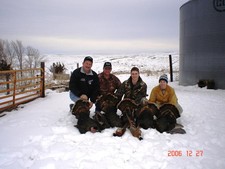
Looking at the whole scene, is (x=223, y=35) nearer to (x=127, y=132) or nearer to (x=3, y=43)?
(x=127, y=132)

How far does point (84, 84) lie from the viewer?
530 cm

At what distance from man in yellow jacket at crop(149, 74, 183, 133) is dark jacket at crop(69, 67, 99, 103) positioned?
150 centimetres

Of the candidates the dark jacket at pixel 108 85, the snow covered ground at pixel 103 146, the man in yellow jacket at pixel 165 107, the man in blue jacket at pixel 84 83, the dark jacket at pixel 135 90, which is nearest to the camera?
the snow covered ground at pixel 103 146

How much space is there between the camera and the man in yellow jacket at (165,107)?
4496 mm

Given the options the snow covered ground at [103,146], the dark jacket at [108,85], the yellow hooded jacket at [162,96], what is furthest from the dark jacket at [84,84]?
the yellow hooded jacket at [162,96]

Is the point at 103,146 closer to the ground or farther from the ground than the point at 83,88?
closer to the ground

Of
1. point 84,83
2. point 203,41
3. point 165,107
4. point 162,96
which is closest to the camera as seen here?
point 165,107

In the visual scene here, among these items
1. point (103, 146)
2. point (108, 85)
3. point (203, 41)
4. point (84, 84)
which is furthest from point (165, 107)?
point (203, 41)

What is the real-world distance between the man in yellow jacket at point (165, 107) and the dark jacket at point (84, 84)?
150 centimetres

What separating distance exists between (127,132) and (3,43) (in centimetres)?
2479

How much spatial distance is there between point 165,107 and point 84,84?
2098 millimetres

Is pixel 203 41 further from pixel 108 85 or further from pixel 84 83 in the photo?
pixel 84 83

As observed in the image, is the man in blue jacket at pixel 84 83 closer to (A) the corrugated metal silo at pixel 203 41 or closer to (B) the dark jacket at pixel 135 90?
(B) the dark jacket at pixel 135 90

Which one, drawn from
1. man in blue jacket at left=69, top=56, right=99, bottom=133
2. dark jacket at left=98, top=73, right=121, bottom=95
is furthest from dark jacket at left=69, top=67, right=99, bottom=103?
dark jacket at left=98, top=73, right=121, bottom=95
